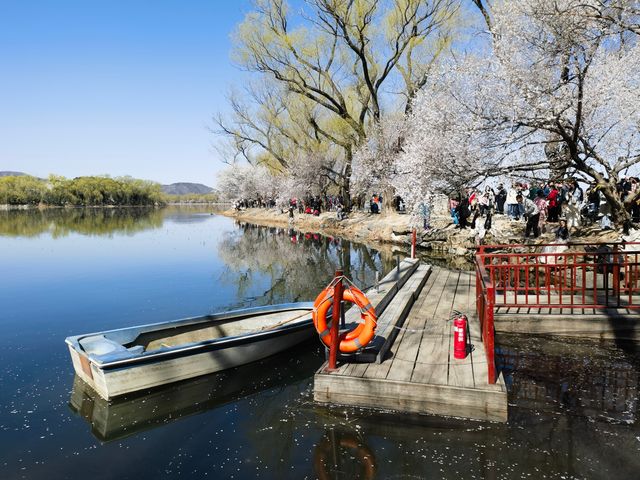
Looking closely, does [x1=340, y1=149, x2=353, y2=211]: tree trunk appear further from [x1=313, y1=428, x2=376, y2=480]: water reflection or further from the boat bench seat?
[x1=313, y1=428, x2=376, y2=480]: water reflection

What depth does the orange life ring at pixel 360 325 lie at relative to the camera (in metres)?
6.27

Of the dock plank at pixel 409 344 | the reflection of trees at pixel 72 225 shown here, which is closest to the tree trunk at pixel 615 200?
the dock plank at pixel 409 344

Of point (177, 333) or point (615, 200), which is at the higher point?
point (615, 200)

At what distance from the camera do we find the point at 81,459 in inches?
212

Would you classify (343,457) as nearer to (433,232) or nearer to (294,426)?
(294,426)

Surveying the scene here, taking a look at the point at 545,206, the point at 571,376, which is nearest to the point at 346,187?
the point at 545,206

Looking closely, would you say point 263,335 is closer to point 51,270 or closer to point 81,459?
point 81,459

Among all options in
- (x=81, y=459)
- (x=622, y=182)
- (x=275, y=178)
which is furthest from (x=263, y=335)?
(x=275, y=178)

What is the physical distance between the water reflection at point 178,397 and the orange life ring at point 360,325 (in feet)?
5.23

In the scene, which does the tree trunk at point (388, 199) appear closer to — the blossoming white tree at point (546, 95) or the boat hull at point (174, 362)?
the blossoming white tree at point (546, 95)

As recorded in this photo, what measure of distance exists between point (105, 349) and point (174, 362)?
1063 millimetres

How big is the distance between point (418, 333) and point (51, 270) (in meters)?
17.4

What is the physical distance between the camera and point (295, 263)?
2123 cm

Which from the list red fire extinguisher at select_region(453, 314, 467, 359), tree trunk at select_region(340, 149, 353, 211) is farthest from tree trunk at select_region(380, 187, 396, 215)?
red fire extinguisher at select_region(453, 314, 467, 359)
